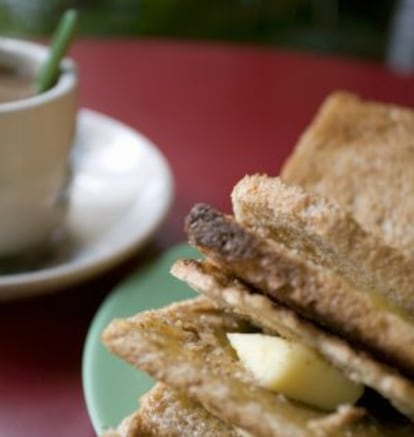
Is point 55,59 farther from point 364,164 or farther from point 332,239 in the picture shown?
point 332,239

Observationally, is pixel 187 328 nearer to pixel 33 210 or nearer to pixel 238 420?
pixel 238 420

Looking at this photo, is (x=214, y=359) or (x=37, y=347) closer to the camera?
(x=214, y=359)

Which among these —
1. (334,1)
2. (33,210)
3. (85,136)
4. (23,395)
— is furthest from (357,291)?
(334,1)

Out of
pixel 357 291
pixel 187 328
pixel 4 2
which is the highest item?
pixel 357 291

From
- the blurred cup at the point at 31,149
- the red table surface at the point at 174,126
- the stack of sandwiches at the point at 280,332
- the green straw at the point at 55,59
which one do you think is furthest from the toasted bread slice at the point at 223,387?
the green straw at the point at 55,59

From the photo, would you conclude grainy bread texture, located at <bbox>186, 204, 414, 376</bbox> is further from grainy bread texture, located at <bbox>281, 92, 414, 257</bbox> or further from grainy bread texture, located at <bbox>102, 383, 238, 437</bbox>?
grainy bread texture, located at <bbox>281, 92, 414, 257</bbox>

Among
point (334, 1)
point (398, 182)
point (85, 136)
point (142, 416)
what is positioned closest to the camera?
point (142, 416)

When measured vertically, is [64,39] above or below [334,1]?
above

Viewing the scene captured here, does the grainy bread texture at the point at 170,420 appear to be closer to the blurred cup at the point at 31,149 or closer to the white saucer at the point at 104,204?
the white saucer at the point at 104,204
